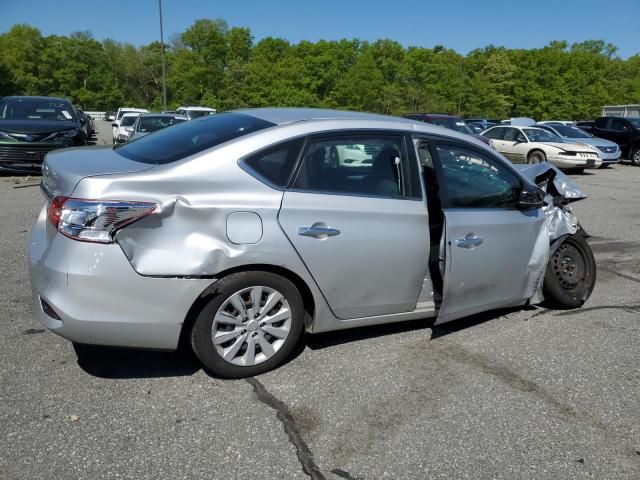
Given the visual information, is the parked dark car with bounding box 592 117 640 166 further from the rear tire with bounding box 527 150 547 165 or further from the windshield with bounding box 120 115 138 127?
the windshield with bounding box 120 115 138 127

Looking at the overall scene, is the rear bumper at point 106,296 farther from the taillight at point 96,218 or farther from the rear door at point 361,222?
the rear door at point 361,222

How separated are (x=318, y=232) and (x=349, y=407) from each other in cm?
102

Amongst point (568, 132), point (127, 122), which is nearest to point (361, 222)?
point (568, 132)

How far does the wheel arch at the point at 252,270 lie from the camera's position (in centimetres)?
315

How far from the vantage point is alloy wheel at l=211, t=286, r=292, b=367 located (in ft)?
10.7

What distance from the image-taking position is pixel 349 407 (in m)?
3.17

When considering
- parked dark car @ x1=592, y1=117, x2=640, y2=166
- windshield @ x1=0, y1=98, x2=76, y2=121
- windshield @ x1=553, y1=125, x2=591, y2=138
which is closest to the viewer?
windshield @ x1=0, y1=98, x2=76, y2=121

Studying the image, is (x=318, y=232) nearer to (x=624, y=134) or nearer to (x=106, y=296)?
(x=106, y=296)

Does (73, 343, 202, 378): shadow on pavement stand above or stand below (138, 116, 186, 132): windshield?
below

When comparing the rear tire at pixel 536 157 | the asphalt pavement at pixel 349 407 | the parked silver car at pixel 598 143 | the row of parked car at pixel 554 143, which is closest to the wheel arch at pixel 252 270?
the asphalt pavement at pixel 349 407

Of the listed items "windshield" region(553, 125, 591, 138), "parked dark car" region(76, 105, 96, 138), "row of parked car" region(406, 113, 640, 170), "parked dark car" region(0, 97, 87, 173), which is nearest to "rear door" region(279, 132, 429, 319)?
"parked dark car" region(0, 97, 87, 173)

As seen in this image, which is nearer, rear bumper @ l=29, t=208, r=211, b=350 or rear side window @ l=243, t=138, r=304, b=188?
rear bumper @ l=29, t=208, r=211, b=350

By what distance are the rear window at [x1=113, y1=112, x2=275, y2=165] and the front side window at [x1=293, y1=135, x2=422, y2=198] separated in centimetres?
39

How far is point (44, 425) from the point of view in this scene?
2861mm
